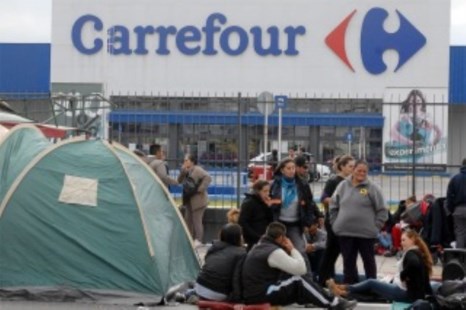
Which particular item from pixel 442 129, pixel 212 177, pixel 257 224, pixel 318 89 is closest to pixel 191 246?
pixel 257 224

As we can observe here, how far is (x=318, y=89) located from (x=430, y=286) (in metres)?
36.7

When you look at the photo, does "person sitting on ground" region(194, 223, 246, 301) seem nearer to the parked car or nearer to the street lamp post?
the street lamp post

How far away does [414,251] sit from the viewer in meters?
9.91

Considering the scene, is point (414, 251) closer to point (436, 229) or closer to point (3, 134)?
point (436, 229)

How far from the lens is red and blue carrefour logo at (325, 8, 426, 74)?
150 feet

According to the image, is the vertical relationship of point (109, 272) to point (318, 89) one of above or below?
below

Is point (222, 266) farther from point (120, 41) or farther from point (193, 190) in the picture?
point (120, 41)

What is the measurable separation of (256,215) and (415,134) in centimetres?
596

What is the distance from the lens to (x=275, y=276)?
10.1 m

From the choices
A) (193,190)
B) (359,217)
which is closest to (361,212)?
(359,217)

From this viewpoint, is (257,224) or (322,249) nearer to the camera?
(257,224)

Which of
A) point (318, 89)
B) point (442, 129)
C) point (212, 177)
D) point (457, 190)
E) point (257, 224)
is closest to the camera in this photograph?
point (257, 224)

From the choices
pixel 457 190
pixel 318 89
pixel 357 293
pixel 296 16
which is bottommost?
pixel 357 293

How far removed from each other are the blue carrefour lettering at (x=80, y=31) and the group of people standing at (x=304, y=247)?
35.9m
